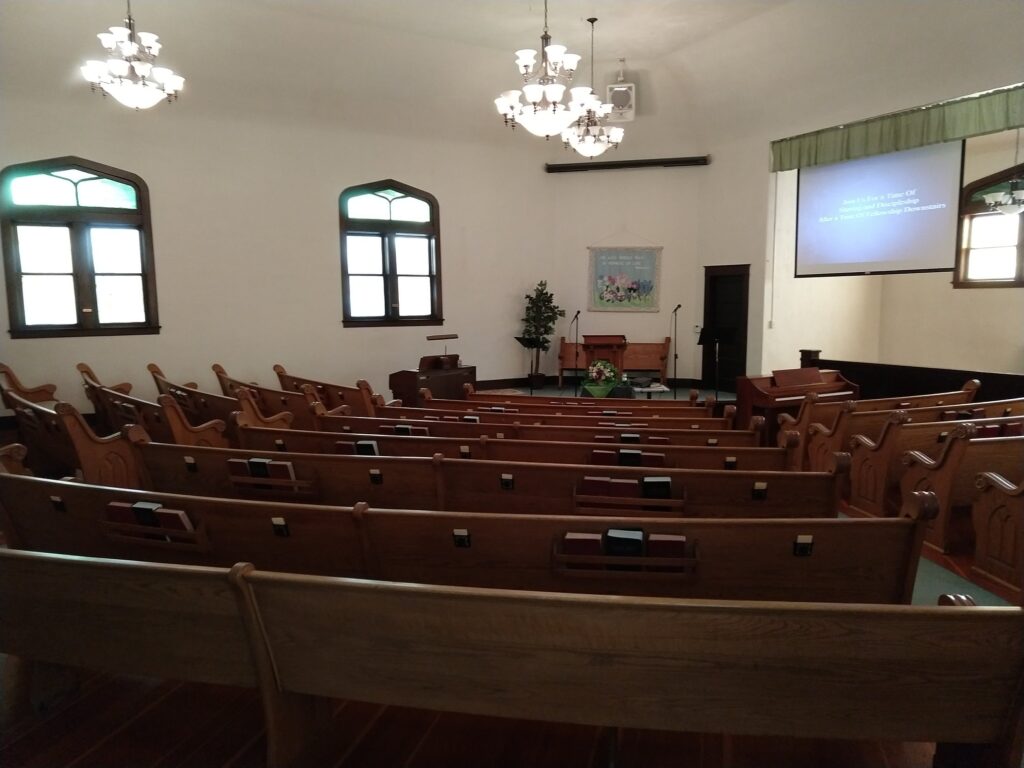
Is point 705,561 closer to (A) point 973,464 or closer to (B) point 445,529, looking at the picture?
(B) point 445,529

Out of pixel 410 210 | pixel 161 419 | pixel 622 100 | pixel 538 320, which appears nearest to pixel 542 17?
pixel 622 100

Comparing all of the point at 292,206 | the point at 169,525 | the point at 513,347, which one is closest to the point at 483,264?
the point at 513,347

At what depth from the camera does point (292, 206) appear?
8031 millimetres

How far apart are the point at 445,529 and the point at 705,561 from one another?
2.47 ft

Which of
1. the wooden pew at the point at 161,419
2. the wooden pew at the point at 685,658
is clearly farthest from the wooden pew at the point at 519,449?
the wooden pew at the point at 685,658

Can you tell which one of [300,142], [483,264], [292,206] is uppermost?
[300,142]

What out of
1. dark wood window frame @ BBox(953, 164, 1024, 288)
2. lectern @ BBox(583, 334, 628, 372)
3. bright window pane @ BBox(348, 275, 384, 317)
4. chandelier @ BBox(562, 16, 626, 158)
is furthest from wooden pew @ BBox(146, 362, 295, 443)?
dark wood window frame @ BBox(953, 164, 1024, 288)

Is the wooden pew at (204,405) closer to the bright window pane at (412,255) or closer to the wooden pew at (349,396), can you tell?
the wooden pew at (349,396)

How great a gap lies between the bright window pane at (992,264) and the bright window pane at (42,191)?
11839 mm

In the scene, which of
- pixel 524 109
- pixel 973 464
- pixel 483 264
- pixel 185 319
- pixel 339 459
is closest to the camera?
pixel 339 459

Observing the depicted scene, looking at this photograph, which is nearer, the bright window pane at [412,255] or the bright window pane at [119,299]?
the bright window pane at [119,299]

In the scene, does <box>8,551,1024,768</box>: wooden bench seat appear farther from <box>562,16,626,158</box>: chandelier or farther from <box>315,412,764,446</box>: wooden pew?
<box>562,16,626,158</box>: chandelier

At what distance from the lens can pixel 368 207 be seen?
867 cm

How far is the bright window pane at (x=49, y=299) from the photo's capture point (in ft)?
21.8
